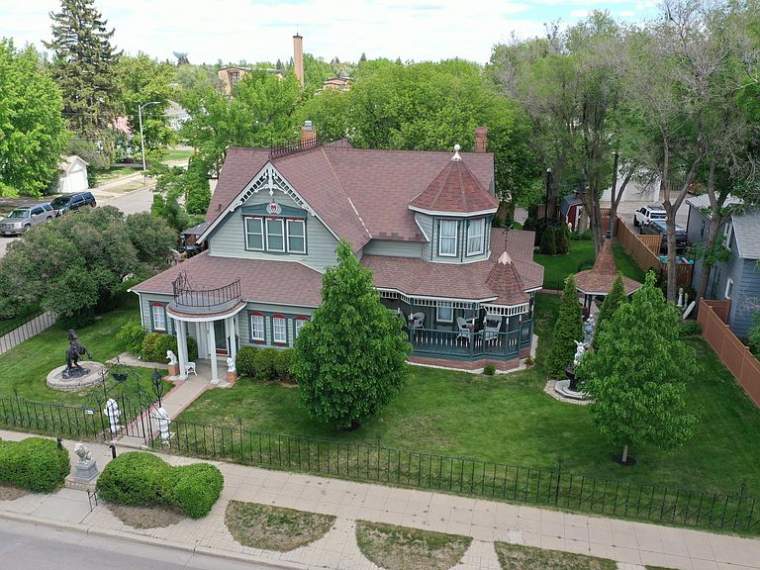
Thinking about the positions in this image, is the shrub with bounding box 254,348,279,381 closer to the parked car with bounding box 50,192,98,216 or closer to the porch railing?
the porch railing

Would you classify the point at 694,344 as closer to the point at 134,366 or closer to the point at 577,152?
the point at 577,152

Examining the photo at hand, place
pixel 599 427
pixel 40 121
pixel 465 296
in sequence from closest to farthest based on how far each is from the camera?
pixel 599 427
pixel 465 296
pixel 40 121

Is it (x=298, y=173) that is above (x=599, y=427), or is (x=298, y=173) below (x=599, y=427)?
above

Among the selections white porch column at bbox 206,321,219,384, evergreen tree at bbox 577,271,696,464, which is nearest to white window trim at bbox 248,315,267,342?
white porch column at bbox 206,321,219,384

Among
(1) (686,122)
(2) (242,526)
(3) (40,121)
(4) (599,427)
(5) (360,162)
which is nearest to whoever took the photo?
(2) (242,526)

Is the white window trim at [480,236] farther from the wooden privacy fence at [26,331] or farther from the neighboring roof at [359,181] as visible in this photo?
the wooden privacy fence at [26,331]

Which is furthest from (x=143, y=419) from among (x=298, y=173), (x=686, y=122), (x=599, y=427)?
(x=686, y=122)

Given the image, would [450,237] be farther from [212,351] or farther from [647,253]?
[647,253]
